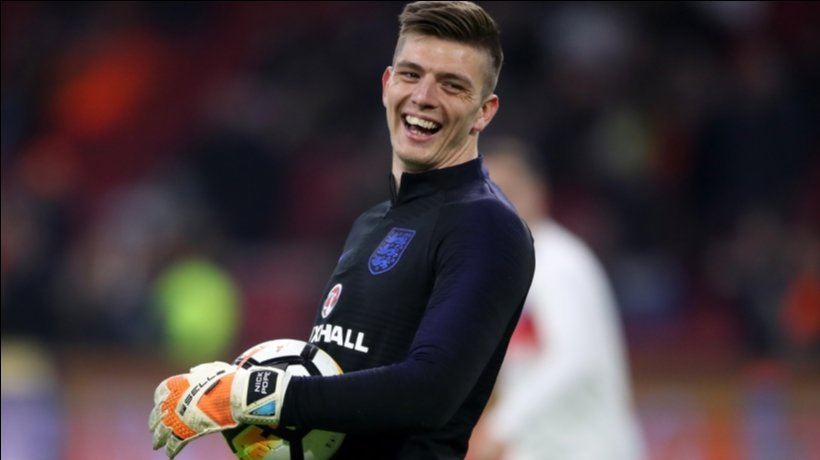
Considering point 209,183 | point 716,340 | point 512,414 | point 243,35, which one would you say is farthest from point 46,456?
point 243,35

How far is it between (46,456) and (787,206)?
6799mm

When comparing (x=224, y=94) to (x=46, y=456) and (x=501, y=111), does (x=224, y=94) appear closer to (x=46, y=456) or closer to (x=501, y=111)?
(x=501, y=111)

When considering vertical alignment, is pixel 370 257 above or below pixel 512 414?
above

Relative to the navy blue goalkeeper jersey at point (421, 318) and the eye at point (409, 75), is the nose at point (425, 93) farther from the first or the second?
the navy blue goalkeeper jersey at point (421, 318)

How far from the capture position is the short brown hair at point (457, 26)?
3.24 metres

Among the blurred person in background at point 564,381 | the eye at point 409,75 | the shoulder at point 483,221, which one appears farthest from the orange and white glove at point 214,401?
the blurred person in background at point 564,381

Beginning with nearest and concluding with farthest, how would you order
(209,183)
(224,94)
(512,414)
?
(512,414)
(209,183)
(224,94)

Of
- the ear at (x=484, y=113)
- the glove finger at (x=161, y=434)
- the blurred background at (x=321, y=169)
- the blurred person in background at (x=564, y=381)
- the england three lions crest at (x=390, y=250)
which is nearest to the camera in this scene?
the glove finger at (x=161, y=434)

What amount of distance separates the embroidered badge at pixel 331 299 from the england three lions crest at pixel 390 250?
100 millimetres

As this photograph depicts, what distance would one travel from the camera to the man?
295cm

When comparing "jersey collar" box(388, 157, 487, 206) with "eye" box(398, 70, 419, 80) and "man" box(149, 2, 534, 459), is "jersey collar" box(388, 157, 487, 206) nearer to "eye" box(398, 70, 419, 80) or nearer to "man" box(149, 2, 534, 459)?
"man" box(149, 2, 534, 459)

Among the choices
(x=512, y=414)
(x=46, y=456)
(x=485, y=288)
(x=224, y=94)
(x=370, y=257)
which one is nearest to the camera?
(x=485, y=288)

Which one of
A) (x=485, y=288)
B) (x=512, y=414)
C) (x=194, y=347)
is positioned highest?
(x=485, y=288)

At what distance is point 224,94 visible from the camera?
14.6 metres
